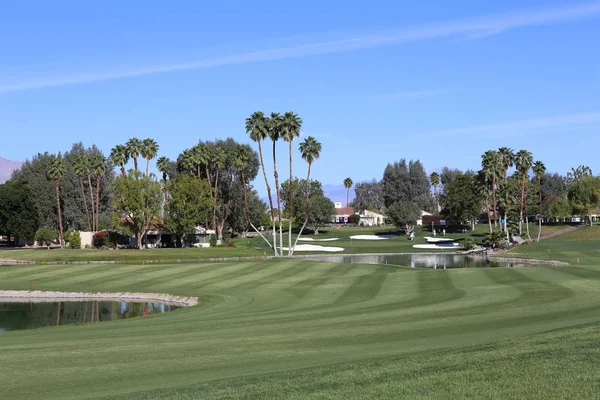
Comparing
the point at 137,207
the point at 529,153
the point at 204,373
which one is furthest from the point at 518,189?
the point at 204,373

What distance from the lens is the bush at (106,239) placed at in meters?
106

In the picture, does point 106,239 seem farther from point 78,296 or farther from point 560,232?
point 560,232

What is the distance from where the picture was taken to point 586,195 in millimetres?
140375

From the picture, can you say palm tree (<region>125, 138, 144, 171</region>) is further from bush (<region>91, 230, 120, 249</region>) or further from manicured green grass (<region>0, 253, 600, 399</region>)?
manicured green grass (<region>0, 253, 600, 399</region>)

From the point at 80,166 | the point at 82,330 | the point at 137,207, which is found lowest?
the point at 82,330

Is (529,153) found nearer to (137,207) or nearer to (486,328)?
(137,207)

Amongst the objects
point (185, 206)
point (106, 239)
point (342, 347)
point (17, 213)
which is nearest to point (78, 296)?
point (342, 347)

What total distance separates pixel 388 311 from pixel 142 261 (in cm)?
5486

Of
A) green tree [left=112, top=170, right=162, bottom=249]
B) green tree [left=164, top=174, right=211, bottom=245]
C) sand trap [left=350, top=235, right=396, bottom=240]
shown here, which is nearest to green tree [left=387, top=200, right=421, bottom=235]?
sand trap [left=350, top=235, right=396, bottom=240]

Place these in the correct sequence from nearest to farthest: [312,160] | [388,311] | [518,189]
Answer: [388,311] → [312,160] → [518,189]

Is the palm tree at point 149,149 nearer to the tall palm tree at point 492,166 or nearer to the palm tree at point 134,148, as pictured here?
the palm tree at point 134,148

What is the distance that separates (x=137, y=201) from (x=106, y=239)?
412 inches

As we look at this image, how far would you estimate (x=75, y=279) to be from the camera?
180ft

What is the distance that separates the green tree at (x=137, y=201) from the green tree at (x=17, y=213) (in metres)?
25.3
